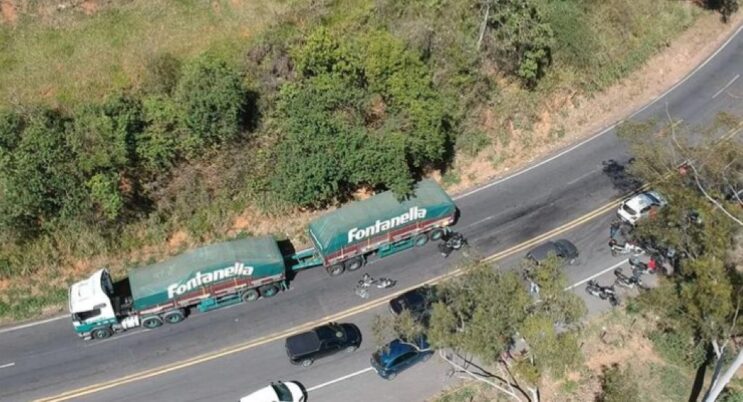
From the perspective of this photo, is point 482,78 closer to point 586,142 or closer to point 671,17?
point 586,142

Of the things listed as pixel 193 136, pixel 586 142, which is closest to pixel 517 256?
pixel 586 142

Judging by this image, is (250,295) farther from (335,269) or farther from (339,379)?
(339,379)

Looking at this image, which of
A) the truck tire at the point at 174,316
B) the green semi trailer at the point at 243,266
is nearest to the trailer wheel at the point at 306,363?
the green semi trailer at the point at 243,266

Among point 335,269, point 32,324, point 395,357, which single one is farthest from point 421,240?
point 32,324

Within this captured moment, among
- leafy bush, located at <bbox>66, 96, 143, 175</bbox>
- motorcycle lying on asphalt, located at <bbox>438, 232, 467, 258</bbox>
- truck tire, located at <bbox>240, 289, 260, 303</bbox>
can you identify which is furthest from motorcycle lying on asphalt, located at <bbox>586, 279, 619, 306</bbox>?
leafy bush, located at <bbox>66, 96, 143, 175</bbox>

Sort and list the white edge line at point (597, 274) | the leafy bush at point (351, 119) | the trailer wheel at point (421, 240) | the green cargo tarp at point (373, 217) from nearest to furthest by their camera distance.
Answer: the green cargo tarp at point (373, 217) → the white edge line at point (597, 274) → the leafy bush at point (351, 119) → the trailer wheel at point (421, 240)

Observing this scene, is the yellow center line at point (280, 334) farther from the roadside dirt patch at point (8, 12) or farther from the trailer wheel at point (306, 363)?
the roadside dirt patch at point (8, 12)
